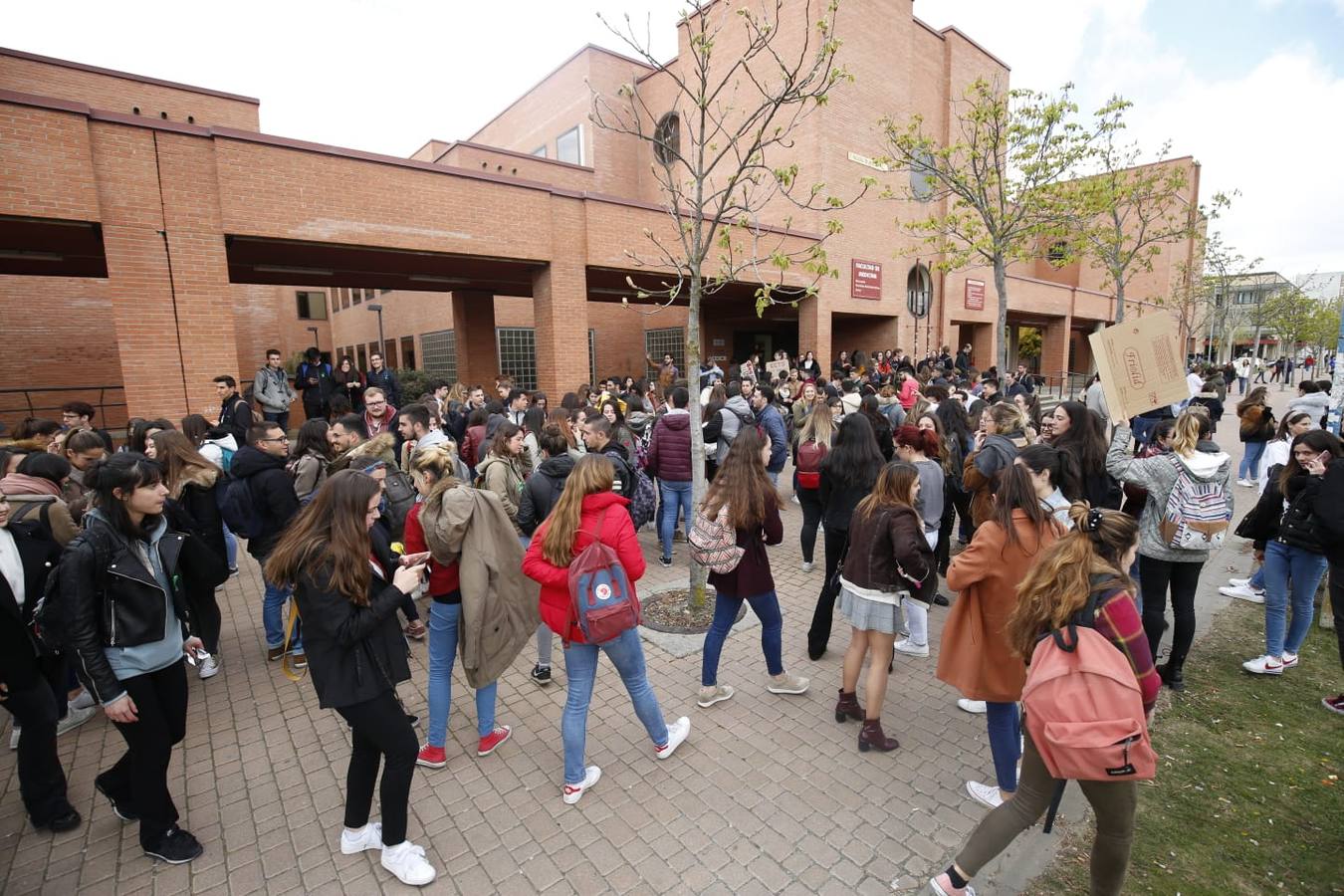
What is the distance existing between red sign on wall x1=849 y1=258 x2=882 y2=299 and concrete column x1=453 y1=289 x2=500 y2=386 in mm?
12073

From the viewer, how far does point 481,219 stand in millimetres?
12070

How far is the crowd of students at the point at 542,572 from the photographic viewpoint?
2.62 metres

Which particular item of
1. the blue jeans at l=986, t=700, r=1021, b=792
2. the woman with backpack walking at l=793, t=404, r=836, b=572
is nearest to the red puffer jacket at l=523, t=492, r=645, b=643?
the blue jeans at l=986, t=700, r=1021, b=792

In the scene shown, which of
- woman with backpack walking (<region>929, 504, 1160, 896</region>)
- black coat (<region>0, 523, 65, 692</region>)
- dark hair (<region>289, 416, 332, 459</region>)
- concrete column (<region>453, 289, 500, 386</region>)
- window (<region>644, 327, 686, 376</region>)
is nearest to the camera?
woman with backpack walking (<region>929, 504, 1160, 896</region>)

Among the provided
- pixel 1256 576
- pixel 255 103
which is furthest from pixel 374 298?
pixel 1256 576

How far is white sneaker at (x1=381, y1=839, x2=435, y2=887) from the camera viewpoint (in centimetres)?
286

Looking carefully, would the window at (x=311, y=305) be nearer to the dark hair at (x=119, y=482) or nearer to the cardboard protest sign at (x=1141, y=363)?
the dark hair at (x=119, y=482)

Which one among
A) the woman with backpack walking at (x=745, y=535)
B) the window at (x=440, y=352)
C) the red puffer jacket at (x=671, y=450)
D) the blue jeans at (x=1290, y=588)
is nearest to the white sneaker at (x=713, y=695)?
the woman with backpack walking at (x=745, y=535)

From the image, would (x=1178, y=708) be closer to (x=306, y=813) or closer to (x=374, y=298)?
(x=306, y=813)

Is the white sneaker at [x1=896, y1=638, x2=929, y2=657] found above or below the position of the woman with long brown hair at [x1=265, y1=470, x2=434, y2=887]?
below

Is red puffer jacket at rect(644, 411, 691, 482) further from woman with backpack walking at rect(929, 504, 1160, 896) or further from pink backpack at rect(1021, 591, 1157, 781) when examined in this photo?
pink backpack at rect(1021, 591, 1157, 781)

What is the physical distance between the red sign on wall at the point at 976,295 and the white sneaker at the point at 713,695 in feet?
80.6

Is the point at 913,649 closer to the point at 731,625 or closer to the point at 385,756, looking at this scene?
the point at 731,625

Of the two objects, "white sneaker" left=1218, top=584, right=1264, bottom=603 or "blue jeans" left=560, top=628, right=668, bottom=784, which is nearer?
"blue jeans" left=560, top=628, right=668, bottom=784
